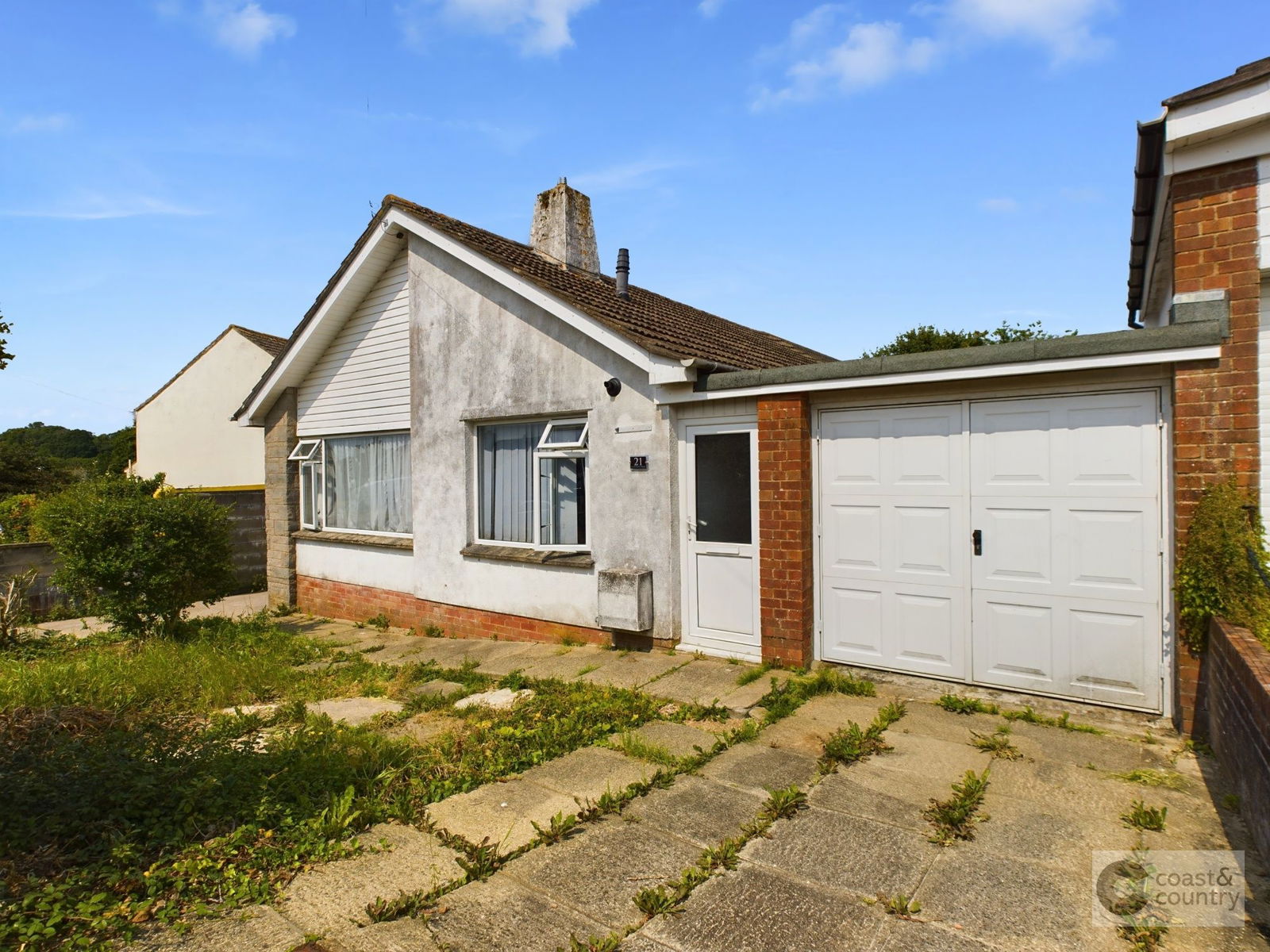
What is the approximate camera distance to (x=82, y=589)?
856cm

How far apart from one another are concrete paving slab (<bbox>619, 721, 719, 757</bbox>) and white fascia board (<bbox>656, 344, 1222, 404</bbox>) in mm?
2874

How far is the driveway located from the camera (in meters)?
2.86

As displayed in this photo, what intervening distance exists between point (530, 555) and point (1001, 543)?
186 inches

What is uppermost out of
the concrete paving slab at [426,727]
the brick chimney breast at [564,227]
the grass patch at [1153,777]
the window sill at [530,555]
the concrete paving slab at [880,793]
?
the brick chimney breast at [564,227]

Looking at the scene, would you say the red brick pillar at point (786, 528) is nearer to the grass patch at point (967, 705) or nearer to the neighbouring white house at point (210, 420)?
the grass patch at point (967, 705)

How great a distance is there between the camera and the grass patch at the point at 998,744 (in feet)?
14.9

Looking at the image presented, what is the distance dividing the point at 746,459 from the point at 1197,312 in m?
3.39

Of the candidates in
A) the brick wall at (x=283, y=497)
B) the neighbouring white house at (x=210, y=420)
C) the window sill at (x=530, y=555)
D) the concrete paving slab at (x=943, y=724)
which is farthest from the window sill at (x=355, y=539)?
the neighbouring white house at (x=210, y=420)

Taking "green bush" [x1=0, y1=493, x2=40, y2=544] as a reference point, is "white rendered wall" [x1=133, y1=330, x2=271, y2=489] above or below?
above

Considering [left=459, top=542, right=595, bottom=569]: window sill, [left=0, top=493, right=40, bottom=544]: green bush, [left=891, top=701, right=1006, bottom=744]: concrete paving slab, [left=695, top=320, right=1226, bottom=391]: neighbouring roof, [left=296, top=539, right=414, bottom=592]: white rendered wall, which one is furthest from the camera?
[left=0, top=493, right=40, bottom=544]: green bush

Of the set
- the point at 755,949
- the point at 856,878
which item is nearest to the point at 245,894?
the point at 755,949

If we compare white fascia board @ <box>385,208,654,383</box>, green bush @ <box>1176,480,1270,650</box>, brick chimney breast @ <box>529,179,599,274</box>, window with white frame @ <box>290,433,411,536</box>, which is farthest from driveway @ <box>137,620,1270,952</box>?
brick chimney breast @ <box>529,179,599,274</box>

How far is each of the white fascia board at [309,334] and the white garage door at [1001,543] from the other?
653 cm

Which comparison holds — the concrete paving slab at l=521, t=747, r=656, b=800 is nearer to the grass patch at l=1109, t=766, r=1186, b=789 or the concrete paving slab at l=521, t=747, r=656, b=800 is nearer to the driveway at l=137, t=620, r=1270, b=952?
the driveway at l=137, t=620, r=1270, b=952
